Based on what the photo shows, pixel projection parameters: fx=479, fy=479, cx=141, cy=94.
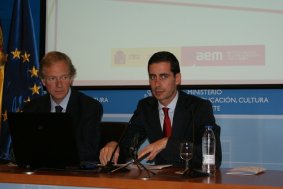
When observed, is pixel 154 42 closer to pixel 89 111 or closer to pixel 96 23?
pixel 96 23

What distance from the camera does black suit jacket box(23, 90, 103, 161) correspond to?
3.11 metres

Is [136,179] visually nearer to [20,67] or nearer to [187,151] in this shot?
[187,151]

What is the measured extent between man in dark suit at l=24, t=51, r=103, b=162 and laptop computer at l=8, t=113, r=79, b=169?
0.63 metres

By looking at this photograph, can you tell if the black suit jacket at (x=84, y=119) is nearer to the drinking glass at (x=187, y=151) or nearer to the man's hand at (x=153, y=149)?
the man's hand at (x=153, y=149)

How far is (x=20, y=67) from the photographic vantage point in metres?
4.58

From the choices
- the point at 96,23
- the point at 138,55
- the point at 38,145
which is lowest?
the point at 38,145

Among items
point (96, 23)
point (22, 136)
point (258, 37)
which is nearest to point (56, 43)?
point (96, 23)

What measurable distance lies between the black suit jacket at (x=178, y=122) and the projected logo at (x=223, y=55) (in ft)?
2.96

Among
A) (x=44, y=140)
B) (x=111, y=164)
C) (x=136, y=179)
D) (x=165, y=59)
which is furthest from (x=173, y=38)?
(x=136, y=179)

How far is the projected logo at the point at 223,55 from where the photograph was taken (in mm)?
3885

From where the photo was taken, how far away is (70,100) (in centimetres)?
332

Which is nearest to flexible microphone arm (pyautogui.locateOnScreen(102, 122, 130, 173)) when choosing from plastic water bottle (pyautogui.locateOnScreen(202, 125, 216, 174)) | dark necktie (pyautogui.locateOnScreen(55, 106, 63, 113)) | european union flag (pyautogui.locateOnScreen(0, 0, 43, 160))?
plastic water bottle (pyautogui.locateOnScreen(202, 125, 216, 174))

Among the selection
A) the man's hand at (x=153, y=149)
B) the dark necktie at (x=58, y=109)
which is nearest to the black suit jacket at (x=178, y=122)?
the man's hand at (x=153, y=149)

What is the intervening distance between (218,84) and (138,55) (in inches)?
29.7
